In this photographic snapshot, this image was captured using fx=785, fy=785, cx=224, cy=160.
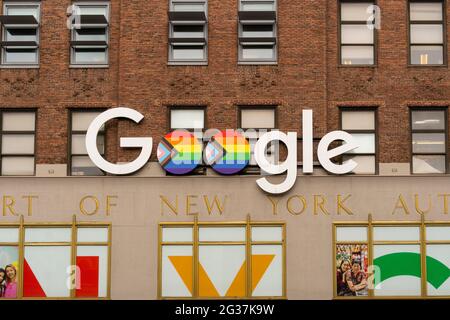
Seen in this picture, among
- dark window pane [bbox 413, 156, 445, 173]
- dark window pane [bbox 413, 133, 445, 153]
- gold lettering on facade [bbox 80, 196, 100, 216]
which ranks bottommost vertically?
gold lettering on facade [bbox 80, 196, 100, 216]

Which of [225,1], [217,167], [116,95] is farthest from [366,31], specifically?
[116,95]

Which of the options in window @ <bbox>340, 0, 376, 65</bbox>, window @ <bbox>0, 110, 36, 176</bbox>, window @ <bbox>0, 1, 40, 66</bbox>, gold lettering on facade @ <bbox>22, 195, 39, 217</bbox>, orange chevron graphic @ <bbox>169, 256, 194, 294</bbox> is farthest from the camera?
window @ <bbox>340, 0, 376, 65</bbox>

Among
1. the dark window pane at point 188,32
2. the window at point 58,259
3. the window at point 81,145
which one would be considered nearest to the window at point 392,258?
the window at point 58,259

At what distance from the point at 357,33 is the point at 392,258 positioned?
7660mm

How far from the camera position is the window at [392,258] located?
24.7m

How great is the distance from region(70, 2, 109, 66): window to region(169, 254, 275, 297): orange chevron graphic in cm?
727

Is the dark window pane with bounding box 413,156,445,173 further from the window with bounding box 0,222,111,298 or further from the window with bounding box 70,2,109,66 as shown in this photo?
the window with bounding box 70,2,109,66

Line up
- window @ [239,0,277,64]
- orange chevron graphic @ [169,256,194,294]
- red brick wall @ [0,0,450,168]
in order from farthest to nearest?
window @ [239,0,277,64]
red brick wall @ [0,0,450,168]
orange chevron graphic @ [169,256,194,294]

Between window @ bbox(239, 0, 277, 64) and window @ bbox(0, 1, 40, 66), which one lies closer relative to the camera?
window @ bbox(239, 0, 277, 64)

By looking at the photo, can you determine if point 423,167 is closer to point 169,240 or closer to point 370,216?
point 370,216

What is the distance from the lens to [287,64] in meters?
25.9

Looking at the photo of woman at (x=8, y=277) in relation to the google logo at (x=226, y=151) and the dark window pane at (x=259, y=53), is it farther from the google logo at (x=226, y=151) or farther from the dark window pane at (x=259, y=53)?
the dark window pane at (x=259, y=53)

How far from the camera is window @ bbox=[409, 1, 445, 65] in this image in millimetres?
26391

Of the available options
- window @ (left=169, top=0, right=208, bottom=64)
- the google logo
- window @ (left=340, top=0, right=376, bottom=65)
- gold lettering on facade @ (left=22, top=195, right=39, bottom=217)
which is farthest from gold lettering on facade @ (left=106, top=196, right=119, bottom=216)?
window @ (left=340, top=0, right=376, bottom=65)
